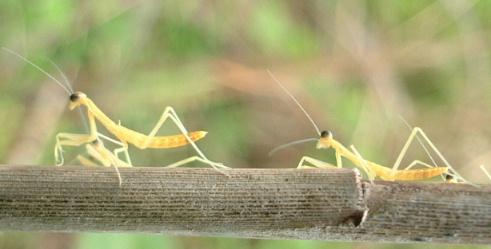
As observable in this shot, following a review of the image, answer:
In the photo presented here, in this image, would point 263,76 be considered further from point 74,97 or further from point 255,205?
point 255,205

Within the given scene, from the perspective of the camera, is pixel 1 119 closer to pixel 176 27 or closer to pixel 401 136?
pixel 176 27

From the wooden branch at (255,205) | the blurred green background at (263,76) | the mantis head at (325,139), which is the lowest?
the wooden branch at (255,205)

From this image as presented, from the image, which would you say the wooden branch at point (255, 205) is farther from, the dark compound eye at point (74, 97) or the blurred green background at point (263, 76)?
the blurred green background at point (263, 76)

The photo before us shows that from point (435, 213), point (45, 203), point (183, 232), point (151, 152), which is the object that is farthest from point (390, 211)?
point (151, 152)

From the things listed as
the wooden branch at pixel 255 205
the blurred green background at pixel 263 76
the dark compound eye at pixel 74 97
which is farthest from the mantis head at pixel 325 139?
the blurred green background at pixel 263 76

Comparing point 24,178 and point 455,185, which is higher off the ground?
point 24,178
